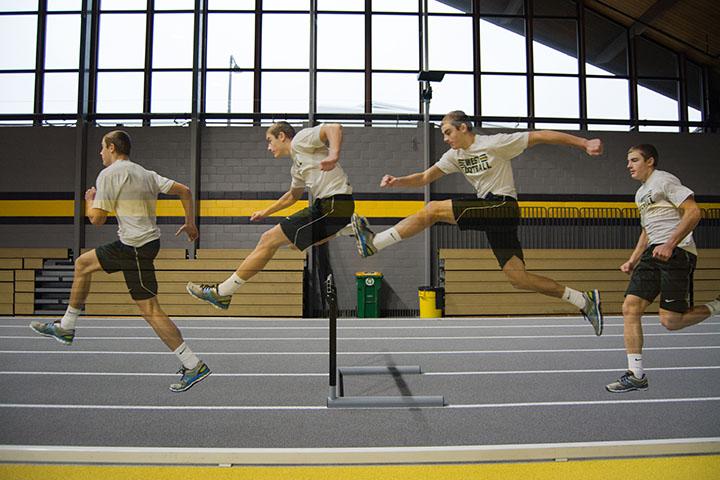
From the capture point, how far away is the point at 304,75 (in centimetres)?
232

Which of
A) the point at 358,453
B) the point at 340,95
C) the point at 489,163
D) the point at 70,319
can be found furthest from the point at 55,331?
the point at 489,163

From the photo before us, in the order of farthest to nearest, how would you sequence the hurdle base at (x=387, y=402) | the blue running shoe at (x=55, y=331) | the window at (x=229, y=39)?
the window at (x=229, y=39) → the hurdle base at (x=387, y=402) → the blue running shoe at (x=55, y=331)

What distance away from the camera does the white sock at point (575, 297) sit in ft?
7.14

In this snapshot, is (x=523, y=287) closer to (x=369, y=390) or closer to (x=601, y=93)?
(x=369, y=390)

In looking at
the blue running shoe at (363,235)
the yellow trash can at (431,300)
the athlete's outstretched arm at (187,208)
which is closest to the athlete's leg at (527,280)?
the yellow trash can at (431,300)

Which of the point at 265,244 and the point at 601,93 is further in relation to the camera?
the point at 601,93

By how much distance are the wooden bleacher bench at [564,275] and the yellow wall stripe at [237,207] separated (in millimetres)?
243

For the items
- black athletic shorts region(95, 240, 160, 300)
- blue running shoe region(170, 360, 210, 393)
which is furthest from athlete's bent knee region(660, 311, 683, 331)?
black athletic shorts region(95, 240, 160, 300)

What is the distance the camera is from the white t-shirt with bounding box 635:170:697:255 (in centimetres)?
216

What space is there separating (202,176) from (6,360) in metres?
1.33

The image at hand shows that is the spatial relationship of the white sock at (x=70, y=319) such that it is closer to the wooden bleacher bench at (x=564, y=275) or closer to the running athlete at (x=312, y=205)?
the running athlete at (x=312, y=205)

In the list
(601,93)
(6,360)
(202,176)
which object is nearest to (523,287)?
(601,93)

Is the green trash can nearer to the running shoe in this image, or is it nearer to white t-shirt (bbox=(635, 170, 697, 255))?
the running shoe

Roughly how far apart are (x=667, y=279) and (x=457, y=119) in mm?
1284
